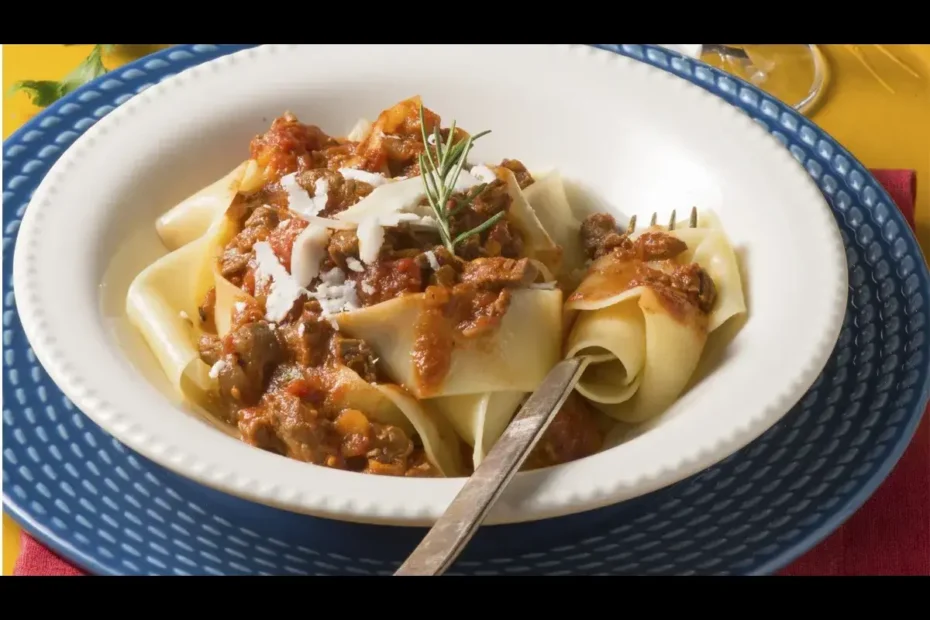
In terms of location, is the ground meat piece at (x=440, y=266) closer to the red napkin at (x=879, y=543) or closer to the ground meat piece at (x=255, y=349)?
the ground meat piece at (x=255, y=349)

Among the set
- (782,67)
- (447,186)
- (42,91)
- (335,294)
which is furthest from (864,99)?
(42,91)

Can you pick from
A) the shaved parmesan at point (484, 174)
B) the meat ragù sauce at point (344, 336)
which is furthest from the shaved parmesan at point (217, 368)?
the shaved parmesan at point (484, 174)

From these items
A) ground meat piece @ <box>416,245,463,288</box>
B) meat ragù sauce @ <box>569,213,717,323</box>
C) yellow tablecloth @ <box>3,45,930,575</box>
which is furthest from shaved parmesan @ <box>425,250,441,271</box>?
yellow tablecloth @ <box>3,45,930,575</box>

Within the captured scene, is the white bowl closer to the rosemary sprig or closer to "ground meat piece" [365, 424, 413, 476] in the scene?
"ground meat piece" [365, 424, 413, 476]

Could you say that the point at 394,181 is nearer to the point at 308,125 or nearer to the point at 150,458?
the point at 308,125

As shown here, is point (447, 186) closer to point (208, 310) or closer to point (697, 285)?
point (697, 285)

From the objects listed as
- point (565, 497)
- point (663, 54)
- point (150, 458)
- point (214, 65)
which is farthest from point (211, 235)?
point (663, 54)
